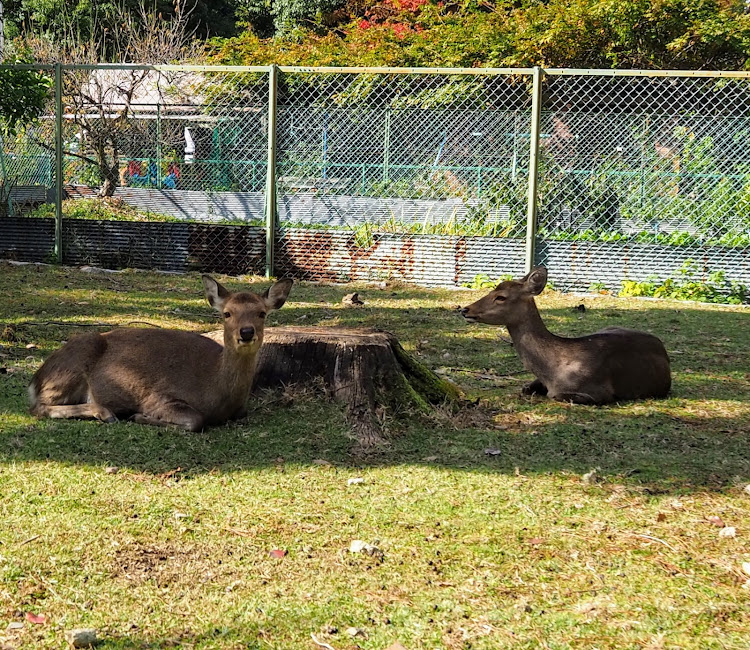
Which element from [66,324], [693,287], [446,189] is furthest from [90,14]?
[66,324]

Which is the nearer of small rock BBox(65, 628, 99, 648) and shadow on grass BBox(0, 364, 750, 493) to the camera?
small rock BBox(65, 628, 99, 648)

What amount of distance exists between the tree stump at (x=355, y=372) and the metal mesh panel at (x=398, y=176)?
6175 mm

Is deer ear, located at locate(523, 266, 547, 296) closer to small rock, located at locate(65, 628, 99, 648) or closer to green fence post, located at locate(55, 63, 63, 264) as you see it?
small rock, located at locate(65, 628, 99, 648)

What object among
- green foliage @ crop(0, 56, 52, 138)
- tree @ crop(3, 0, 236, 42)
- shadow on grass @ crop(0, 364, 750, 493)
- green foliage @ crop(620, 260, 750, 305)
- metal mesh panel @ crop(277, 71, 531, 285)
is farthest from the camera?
tree @ crop(3, 0, 236, 42)

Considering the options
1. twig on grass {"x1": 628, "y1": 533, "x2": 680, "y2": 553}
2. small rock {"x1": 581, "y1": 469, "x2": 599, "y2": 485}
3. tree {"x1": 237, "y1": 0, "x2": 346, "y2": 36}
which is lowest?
twig on grass {"x1": 628, "y1": 533, "x2": 680, "y2": 553}

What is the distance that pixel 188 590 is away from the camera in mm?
3703

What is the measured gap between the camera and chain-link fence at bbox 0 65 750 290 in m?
12.3

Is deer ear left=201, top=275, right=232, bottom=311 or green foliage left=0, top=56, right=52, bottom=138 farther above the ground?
green foliage left=0, top=56, right=52, bottom=138

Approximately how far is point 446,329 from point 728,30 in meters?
13.4

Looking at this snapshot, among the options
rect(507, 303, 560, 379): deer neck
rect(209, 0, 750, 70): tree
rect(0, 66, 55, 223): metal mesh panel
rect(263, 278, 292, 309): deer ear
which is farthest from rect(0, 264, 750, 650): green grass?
rect(209, 0, 750, 70): tree

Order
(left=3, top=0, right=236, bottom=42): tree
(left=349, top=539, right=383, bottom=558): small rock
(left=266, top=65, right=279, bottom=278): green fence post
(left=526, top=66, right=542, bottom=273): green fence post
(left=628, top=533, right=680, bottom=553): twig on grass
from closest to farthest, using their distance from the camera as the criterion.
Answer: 1. (left=349, top=539, right=383, bottom=558): small rock
2. (left=628, top=533, right=680, bottom=553): twig on grass
3. (left=526, top=66, right=542, bottom=273): green fence post
4. (left=266, top=65, right=279, bottom=278): green fence post
5. (left=3, top=0, right=236, bottom=42): tree

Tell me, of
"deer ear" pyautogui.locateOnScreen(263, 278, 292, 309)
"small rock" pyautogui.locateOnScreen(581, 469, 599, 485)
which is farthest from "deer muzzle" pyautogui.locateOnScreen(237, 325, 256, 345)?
"small rock" pyautogui.locateOnScreen(581, 469, 599, 485)

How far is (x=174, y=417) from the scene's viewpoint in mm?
5844

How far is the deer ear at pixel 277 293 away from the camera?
5985 mm
